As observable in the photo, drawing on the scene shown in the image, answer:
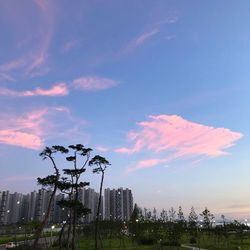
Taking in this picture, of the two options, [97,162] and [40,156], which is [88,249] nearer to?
[97,162]

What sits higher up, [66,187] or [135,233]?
[66,187]

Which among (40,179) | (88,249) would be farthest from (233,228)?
(40,179)

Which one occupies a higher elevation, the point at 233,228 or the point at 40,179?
the point at 40,179

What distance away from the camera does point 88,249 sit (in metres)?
55.5

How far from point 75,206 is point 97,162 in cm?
873

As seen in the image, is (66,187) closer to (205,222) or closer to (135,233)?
(135,233)

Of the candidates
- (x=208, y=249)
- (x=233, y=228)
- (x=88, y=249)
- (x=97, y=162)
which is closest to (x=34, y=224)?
(x=88, y=249)

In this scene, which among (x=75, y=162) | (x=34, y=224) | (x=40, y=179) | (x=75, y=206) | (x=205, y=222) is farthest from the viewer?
(x=34, y=224)

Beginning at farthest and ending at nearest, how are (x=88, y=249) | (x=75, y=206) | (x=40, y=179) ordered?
(x=88, y=249), (x=75, y=206), (x=40, y=179)

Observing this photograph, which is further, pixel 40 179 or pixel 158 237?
pixel 158 237

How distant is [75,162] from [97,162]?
3969 mm

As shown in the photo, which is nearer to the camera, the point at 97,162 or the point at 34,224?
the point at 97,162

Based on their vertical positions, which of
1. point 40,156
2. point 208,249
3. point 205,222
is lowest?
point 208,249

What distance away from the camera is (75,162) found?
167 feet
